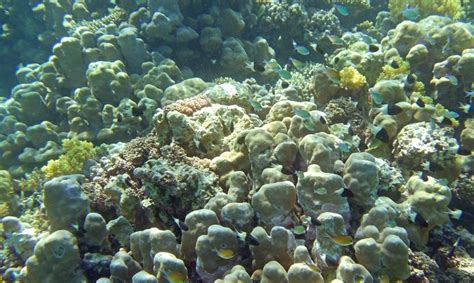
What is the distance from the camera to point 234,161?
197 inches

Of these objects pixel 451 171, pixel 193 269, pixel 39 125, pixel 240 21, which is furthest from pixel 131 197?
pixel 240 21

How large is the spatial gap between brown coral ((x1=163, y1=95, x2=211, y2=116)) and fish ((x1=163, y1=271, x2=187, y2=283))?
119 inches

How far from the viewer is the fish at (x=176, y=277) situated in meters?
3.61

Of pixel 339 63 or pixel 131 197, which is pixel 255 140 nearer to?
pixel 131 197

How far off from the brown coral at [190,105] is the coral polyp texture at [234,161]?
2cm

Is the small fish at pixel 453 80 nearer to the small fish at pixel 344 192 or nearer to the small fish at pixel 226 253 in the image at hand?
the small fish at pixel 344 192

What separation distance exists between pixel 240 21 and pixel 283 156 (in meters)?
6.40

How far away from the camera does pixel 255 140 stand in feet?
15.5

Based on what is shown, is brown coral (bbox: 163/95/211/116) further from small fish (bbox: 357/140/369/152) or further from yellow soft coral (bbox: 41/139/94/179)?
small fish (bbox: 357/140/369/152)

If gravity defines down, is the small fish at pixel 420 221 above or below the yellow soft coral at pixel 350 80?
below

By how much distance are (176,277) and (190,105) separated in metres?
3.39

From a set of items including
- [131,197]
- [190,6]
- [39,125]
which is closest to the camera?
[131,197]

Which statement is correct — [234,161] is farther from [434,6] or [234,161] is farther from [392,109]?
[434,6]

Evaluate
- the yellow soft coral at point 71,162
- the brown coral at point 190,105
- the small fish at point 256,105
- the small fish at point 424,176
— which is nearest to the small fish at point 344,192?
the small fish at point 424,176
